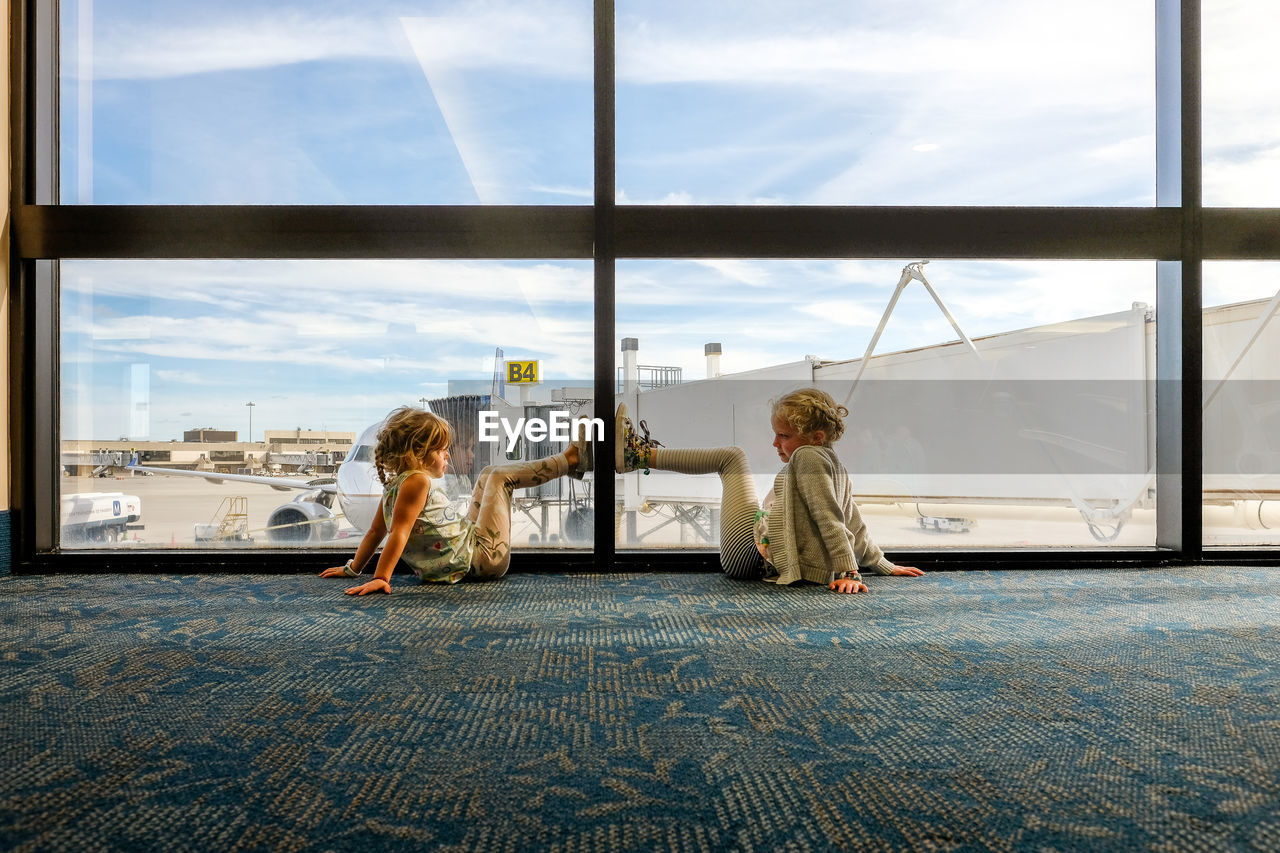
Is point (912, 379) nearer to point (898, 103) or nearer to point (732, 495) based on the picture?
point (732, 495)

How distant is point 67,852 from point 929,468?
11.4 ft

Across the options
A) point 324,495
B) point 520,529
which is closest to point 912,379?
point 520,529

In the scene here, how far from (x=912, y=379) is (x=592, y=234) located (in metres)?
1.67

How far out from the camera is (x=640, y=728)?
129 cm

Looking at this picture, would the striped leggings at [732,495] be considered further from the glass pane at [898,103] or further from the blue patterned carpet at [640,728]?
the glass pane at [898,103]

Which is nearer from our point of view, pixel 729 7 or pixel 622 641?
pixel 622 641

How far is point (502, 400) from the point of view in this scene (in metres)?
3.33

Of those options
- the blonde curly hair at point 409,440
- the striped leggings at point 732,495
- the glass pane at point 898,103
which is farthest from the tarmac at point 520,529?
the glass pane at point 898,103

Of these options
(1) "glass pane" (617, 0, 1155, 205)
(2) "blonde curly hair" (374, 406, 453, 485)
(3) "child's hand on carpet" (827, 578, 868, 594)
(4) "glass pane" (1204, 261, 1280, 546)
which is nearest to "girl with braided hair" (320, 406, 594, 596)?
(2) "blonde curly hair" (374, 406, 453, 485)

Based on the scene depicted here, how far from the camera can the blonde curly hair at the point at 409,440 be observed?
2.82 meters

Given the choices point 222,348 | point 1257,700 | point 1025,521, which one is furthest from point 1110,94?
point 222,348

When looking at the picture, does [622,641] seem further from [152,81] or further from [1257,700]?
[152,81]

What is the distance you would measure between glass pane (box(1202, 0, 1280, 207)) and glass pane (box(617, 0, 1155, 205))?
24cm

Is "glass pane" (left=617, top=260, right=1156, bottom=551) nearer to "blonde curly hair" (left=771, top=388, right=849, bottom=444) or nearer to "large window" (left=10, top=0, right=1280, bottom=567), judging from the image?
"large window" (left=10, top=0, right=1280, bottom=567)
